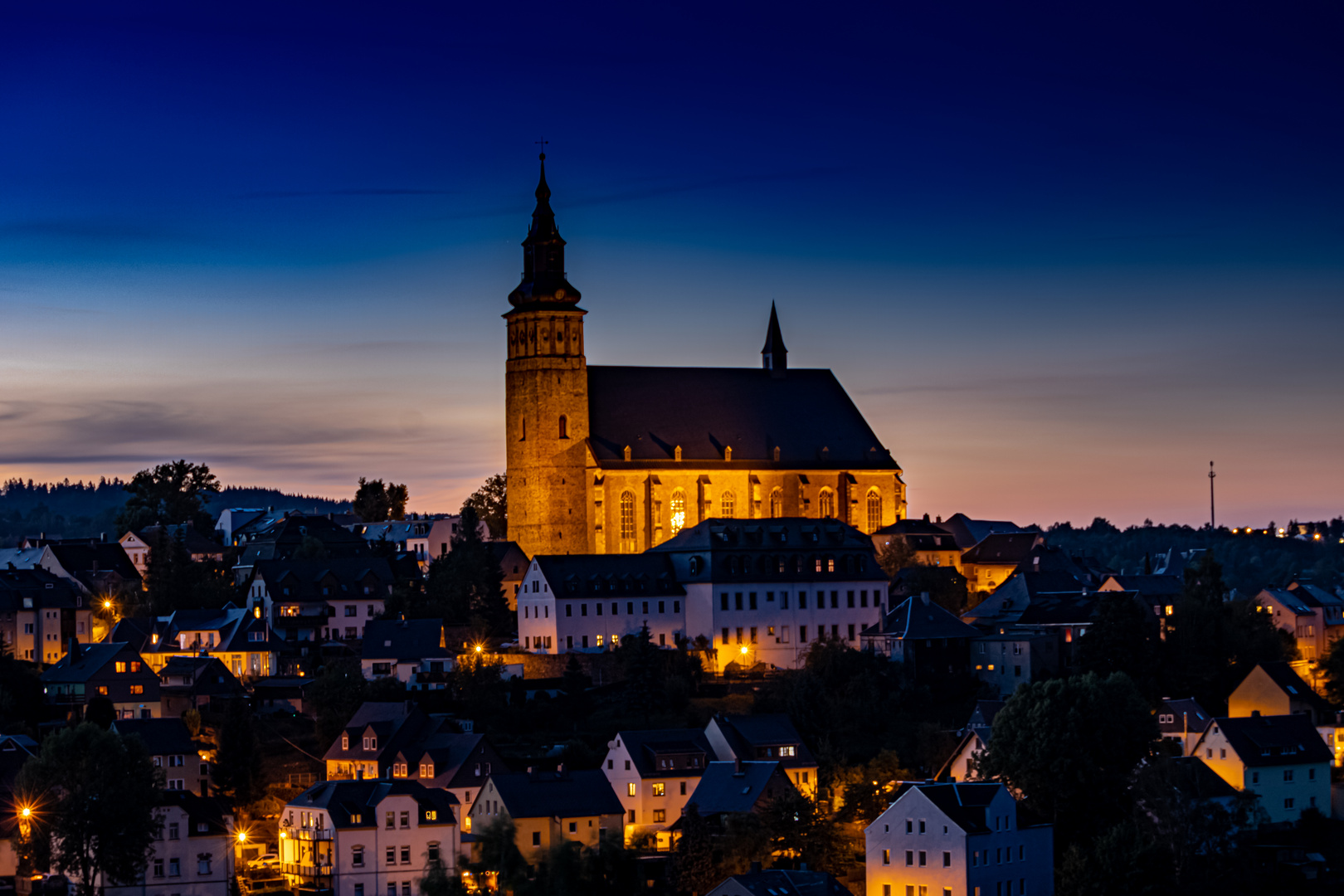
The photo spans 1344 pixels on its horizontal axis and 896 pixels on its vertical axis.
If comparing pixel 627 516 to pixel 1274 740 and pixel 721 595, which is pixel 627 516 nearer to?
pixel 721 595

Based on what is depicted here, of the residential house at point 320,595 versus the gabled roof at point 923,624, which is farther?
the residential house at point 320,595

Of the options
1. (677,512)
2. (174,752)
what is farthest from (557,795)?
(677,512)

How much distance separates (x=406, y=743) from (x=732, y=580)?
23.4 meters

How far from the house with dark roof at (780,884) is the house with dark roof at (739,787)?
5864mm

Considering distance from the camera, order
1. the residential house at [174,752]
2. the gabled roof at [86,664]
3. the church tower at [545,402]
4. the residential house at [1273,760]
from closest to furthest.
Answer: the residential house at [174,752]
the residential house at [1273,760]
the gabled roof at [86,664]
the church tower at [545,402]

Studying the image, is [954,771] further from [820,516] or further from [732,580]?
[820,516]

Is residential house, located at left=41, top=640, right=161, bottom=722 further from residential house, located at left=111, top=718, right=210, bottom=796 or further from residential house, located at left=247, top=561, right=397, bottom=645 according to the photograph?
residential house, located at left=247, top=561, right=397, bottom=645

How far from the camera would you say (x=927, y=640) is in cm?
10244

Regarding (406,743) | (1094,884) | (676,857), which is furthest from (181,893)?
(1094,884)

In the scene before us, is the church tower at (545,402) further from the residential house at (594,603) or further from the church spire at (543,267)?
the residential house at (594,603)

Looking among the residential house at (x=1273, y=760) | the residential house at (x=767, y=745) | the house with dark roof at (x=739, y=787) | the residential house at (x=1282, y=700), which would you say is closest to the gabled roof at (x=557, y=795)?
the house with dark roof at (x=739, y=787)

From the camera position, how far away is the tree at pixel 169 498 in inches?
5531

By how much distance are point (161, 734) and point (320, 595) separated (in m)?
21.2

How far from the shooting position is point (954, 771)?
90312mm
